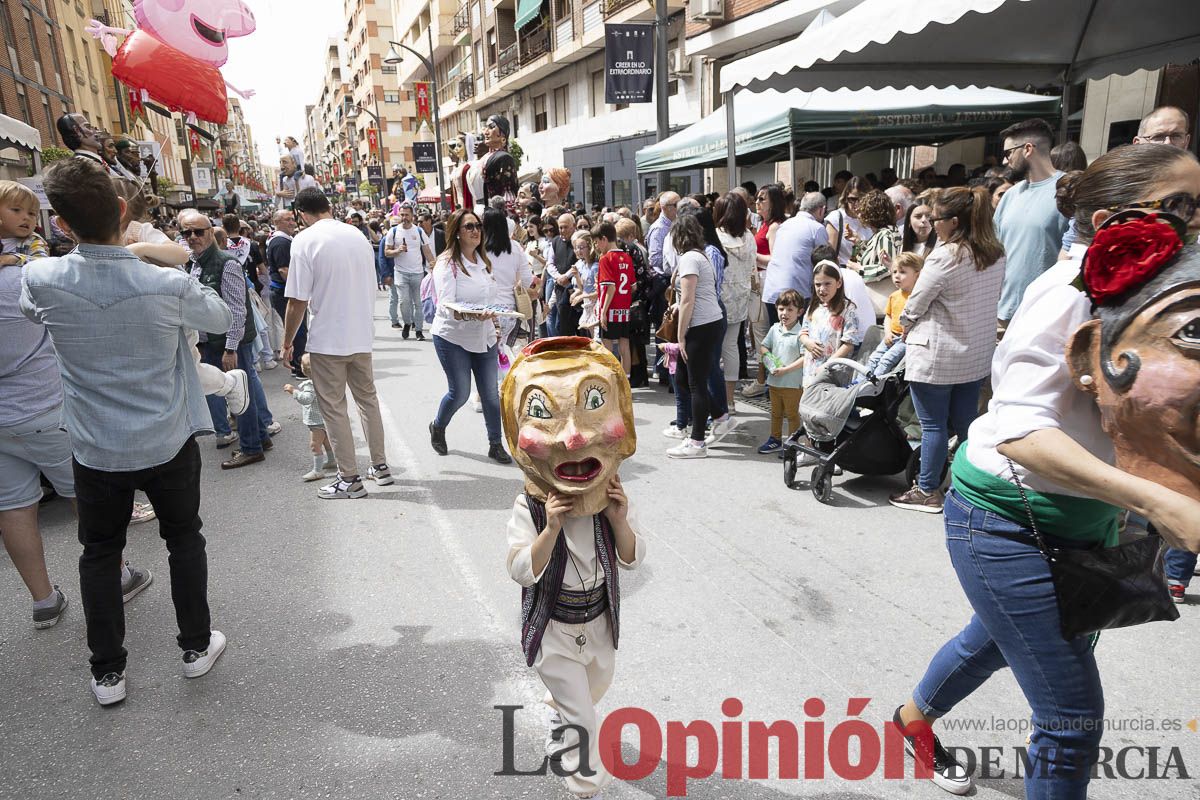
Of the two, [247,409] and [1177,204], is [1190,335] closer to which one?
[1177,204]

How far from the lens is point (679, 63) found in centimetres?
1820

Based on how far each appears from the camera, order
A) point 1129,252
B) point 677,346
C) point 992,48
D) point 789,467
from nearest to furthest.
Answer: point 1129,252, point 789,467, point 677,346, point 992,48

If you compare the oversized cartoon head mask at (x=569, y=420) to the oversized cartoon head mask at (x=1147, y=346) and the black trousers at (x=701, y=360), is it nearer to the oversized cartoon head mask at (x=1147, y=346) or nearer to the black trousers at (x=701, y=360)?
the oversized cartoon head mask at (x=1147, y=346)

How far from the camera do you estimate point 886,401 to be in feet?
14.8

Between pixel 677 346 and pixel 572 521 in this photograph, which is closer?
pixel 572 521

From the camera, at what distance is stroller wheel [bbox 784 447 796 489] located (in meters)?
4.77

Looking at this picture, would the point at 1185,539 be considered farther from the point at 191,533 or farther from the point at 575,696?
the point at 191,533

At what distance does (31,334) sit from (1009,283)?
5.44 metres

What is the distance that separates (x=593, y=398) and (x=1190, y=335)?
3.89 ft

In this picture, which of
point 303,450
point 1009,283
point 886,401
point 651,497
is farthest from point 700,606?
point 303,450

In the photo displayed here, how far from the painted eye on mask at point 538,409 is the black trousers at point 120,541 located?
5.67 ft

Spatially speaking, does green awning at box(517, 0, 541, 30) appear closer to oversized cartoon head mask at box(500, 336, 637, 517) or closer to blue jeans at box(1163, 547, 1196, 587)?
blue jeans at box(1163, 547, 1196, 587)

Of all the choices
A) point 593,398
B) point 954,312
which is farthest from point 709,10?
point 593,398

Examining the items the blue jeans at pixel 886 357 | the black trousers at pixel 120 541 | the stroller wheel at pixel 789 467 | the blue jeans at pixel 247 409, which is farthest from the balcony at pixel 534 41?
the black trousers at pixel 120 541
